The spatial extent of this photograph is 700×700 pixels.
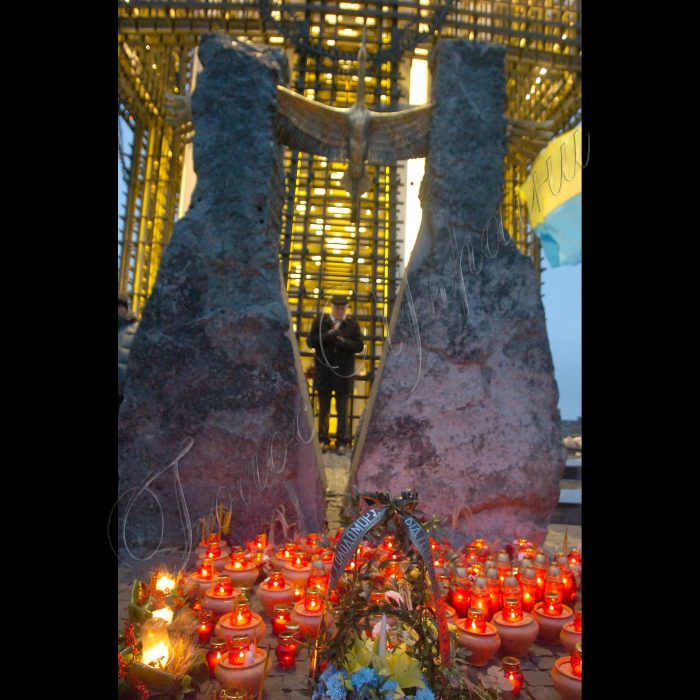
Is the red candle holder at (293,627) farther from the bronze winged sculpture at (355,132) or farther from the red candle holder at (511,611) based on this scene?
the bronze winged sculpture at (355,132)

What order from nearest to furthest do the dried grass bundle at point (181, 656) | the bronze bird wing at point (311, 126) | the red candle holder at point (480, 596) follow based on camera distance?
1. the dried grass bundle at point (181, 656)
2. the red candle holder at point (480, 596)
3. the bronze bird wing at point (311, 126)

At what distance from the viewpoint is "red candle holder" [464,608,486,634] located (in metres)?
2.01

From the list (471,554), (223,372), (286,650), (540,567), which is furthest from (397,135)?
(286,650)

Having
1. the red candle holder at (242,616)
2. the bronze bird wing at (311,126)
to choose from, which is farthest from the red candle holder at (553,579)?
the bronze bird wing at (311,126)

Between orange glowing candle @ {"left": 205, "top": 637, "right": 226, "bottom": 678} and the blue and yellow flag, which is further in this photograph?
the blue and yellow flag

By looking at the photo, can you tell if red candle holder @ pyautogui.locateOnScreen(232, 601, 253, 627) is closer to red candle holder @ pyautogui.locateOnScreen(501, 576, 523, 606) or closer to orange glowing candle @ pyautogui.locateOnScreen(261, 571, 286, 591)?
orange glowing candle @ pyautogui.locateOnScreen(261, 571, 286, 591)

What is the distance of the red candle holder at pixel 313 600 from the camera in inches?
82.8

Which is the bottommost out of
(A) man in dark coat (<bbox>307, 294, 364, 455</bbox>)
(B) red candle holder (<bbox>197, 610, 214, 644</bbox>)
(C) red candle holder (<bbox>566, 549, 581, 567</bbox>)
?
(B) red candle holder (<bbox>197, 610, 214, 644</bbox>)

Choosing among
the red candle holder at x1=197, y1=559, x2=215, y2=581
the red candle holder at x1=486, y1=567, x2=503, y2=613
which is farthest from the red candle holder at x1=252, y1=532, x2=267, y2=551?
the red candle holder at x1=486, y1=567, x2=503, y2=613

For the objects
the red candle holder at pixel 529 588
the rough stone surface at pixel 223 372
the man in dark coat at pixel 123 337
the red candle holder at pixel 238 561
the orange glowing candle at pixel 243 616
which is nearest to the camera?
the orange glowing candle at pixel 243 616

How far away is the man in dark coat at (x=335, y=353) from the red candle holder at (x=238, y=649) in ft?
6.00
